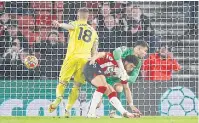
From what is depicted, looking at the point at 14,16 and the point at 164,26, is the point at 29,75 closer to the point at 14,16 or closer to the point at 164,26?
the point at 14,16

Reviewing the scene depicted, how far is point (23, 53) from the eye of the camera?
10.7 meters

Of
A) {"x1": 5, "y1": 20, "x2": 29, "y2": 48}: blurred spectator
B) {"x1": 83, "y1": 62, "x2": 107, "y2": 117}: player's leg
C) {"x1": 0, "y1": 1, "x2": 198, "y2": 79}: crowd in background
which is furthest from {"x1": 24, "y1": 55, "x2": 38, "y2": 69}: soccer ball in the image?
{"x1": 83, "y1": 62, "x2": 107, "y2": 117}: player's leg

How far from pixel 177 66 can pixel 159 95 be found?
55 centimetres

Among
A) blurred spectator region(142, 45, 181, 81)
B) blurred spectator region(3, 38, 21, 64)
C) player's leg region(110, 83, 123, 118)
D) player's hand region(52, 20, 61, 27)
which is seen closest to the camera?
player's leg region(110, 83, 123, 118)

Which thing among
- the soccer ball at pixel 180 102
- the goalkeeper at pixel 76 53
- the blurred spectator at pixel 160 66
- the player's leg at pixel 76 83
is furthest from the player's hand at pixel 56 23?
the soccer ball at pixel 180 102

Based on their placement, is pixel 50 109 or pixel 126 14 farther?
pixel 126 14

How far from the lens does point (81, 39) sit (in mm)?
9773

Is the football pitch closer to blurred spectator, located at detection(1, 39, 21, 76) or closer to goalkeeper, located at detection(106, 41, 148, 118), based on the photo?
goalkeeper, located at detection(106, 41, 148, 118)

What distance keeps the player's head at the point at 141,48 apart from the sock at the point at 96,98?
0.61 meters

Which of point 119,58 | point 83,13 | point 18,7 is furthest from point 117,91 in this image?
point 18,7

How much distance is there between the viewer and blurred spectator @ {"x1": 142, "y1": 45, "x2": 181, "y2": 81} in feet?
34.8

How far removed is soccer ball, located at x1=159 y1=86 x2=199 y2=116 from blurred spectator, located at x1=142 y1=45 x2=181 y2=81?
0.21 m

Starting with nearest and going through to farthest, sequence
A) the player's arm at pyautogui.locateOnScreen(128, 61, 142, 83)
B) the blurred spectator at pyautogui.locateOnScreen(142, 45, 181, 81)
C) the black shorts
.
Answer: the black shorts → the player's arm at pyautogui.locateOnScreen(128, 61, 142, 83) → the blurred spectator at pyautogui.locateOnScreen(142, 45, 181, 81)

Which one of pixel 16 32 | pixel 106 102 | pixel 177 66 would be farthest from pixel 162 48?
pixel 16 32
